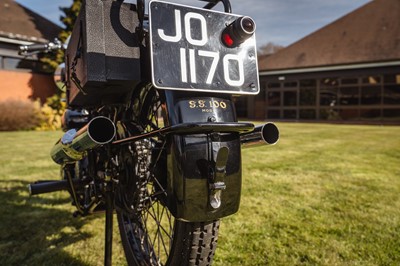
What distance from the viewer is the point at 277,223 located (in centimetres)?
237

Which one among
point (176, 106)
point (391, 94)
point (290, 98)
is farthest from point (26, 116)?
point (391, 94)

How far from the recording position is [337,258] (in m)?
1.83

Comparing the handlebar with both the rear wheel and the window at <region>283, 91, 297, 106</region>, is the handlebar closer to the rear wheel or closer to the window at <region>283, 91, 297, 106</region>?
the rear wheel

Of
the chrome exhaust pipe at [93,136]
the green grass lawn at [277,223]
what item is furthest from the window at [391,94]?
the chrome exhaust pipe at [93,136]

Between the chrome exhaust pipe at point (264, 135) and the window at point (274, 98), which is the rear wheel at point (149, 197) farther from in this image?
the window at point (274, 98)

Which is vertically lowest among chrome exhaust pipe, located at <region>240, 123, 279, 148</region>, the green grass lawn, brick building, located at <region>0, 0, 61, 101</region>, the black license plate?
the green grass lawn

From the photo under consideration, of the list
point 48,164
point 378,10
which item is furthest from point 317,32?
point 48,164

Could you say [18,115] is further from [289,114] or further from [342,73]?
[342,73]

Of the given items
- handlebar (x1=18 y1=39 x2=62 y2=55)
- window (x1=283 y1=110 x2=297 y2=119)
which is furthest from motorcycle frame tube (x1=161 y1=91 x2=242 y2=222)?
window (x1=283 y1=110 x2=297 y2=119)

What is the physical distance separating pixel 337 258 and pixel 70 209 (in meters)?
2.18

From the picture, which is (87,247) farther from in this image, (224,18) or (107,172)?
(224,18)

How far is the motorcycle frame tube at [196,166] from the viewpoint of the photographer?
1106 millimetres

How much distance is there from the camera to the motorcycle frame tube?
1106mm

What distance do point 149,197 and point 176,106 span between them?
487mm
